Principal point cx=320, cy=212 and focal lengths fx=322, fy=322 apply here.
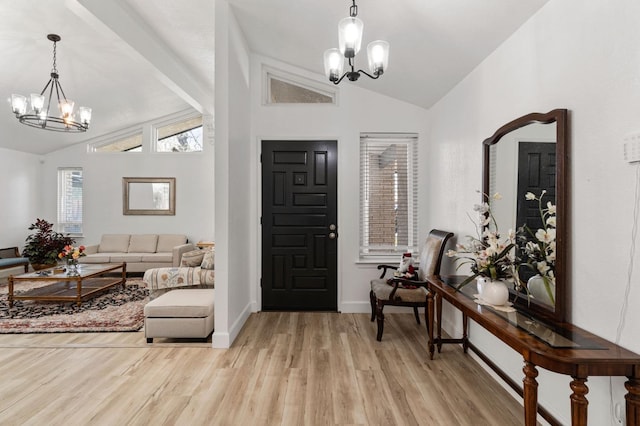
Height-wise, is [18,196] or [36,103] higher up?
[36,103]

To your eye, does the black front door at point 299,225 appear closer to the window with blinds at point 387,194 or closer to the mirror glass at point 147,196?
the window with blinds at point 387,194

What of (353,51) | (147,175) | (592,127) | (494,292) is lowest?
(494,292)

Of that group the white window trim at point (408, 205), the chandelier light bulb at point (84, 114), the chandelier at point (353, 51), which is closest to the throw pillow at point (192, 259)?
the white window trim at point (408, 205)

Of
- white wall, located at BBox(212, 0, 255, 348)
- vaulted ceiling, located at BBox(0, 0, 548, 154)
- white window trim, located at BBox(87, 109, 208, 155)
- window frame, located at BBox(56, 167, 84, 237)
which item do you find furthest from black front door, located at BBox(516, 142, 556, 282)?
window frame, located at BBox(56, 167, 84, 237)

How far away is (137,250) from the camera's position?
6520mm

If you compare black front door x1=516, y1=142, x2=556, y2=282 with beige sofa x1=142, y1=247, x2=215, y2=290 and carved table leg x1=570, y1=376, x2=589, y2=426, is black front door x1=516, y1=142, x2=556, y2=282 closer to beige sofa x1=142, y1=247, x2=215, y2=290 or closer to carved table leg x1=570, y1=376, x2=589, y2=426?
carved table leg x1=570, y1=376, x2=589, y2=426

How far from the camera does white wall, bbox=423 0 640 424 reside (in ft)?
4.79

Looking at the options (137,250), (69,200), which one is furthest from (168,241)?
(69,200)

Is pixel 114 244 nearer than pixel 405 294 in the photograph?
No

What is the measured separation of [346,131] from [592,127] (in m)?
2.75

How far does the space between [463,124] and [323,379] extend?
2.62 meters

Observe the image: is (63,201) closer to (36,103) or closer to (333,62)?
(36,103)

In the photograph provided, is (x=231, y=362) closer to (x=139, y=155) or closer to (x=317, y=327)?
(x=317, y=327)

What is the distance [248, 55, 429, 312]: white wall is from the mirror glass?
12.0 ft
